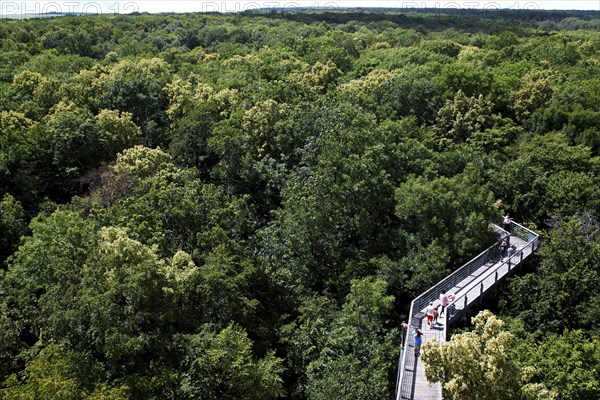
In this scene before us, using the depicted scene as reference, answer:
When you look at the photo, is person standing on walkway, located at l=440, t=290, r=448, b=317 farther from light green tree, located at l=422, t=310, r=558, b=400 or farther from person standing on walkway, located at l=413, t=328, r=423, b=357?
light green tree, located at l=422, t=310, r=558, b=400

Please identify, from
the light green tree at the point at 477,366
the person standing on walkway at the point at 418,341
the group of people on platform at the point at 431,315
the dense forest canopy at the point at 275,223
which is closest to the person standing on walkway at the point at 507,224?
the dense forest canopy at the point at 275,223

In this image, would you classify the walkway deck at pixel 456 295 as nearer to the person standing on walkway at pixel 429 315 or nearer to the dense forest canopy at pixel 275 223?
the person standing on walkway at pixel 429 315

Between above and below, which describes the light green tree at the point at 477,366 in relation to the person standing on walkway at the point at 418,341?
above

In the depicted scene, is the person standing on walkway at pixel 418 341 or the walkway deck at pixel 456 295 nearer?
the walkway deck at pixel 456 295

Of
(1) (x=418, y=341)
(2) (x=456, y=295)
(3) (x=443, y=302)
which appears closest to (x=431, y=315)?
(3) (x=443, y=302)

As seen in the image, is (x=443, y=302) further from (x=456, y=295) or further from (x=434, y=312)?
(x=456, y=295)

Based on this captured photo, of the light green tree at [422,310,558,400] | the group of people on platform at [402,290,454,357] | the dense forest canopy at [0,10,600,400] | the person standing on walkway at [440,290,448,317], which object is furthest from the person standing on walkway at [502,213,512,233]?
the light green tree at [422,310,558,400]
